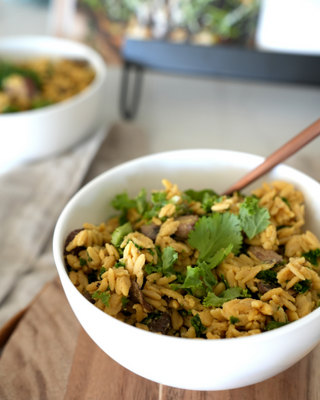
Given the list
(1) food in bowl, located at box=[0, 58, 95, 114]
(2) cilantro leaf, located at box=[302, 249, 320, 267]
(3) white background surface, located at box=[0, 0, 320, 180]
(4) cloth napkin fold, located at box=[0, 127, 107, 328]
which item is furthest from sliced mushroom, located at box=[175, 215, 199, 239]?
(1) food in bowl, located at box=[0, 58, 95, 114]

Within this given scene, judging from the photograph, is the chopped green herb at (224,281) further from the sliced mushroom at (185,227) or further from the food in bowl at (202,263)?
the sliced mushroom at (185,227)

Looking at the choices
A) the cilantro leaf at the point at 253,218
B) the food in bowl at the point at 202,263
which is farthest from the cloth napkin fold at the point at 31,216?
the cilantro leaf at the point at 253,218

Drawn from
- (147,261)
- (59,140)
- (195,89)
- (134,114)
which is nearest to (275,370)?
(147,261)

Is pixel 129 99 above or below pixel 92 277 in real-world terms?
below

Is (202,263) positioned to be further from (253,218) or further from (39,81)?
(39,81)

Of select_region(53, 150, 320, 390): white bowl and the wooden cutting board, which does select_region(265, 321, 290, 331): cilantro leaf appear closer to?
select_region(53, 150, 320, 390): white bowl

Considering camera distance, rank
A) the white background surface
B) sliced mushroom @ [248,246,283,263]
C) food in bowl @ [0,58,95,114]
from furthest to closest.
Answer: the white background surface → food in bowl @ [0,58,95,114] → sliced mushroom @ [248,246,283,263]

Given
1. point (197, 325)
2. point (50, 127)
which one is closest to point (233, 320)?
point (197, 325)
